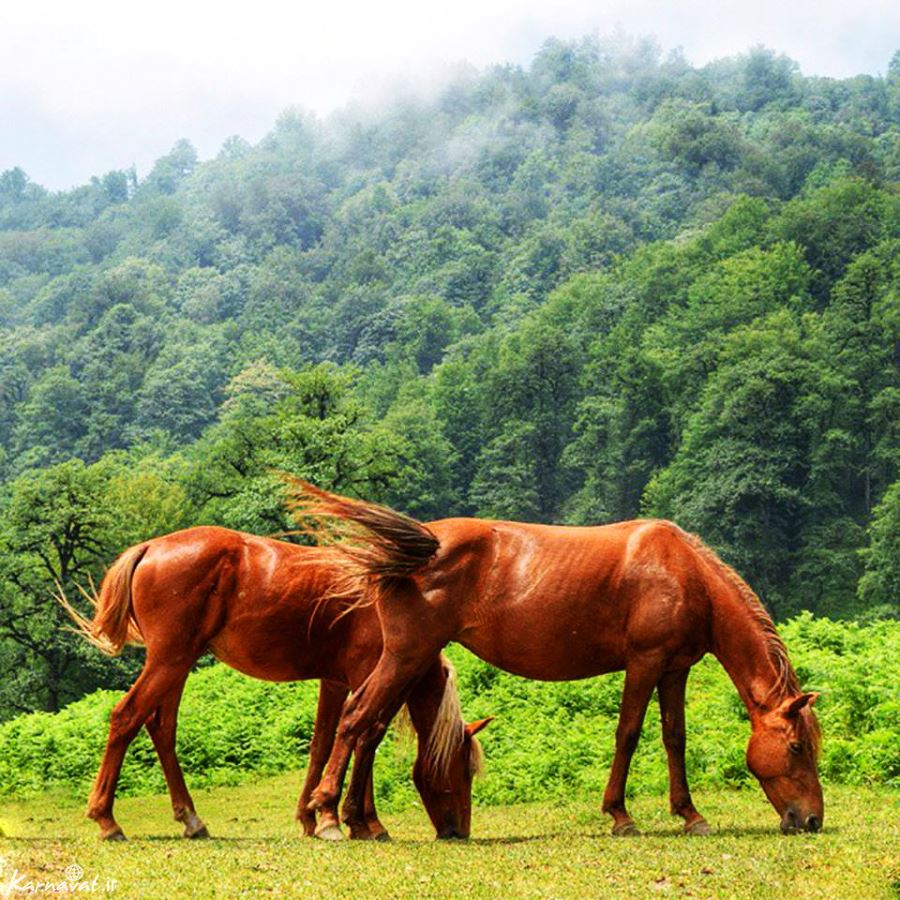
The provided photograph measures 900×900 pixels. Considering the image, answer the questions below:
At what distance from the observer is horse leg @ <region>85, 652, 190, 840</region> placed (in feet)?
Answer: 34.1

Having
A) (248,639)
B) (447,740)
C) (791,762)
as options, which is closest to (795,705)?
(791,762)

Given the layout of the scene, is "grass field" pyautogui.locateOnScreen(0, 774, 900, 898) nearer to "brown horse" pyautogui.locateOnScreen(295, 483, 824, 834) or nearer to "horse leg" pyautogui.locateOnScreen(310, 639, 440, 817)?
"horse leg" pyautogui.locateOnScreen(310, 639, 440, 817)

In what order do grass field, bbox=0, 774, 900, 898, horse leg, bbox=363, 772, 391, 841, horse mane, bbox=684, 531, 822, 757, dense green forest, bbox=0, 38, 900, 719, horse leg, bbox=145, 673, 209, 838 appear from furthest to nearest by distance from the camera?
dense green forest, bbox=0, 38, 900, 719, horse leg, bbox=145, 673, 209, 838, horse leg, bbox=363, 772, 391, 841, horse mane, bbox=684, 531, 822, 757, grass field, bbox=0, 774, 900, 898

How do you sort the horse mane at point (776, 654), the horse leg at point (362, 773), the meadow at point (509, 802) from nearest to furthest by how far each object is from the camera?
the meadow at point (509, 802)
the horse mane at point (776, 654)
the horse leg at point (362, 773)

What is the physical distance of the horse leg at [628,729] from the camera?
10.1m

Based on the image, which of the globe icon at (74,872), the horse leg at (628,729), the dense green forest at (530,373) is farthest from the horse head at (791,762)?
the dense green forest at (530,373)

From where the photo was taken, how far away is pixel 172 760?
36.4ft

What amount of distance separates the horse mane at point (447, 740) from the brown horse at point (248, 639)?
0.03 feet

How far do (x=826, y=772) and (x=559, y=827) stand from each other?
306cm

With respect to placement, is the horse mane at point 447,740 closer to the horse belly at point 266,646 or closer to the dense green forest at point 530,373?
the horse belly at point 266,646

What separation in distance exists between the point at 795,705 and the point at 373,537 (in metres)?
3.48

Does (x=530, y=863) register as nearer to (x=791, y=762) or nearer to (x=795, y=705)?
(x=791, y=762)

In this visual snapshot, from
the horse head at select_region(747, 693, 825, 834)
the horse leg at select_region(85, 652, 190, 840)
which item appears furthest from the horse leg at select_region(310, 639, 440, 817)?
the horse head at select_region(747, 693, 825, 834)

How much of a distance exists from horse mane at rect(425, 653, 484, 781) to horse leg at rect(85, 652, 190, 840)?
2194 millimetres
